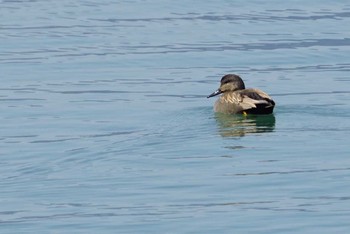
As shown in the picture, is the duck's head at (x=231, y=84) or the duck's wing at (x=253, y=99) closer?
the duck's wing at (x=253, y=99)

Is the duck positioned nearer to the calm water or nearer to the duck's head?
the duck's head

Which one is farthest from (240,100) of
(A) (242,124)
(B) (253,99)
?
(A) (242,124)

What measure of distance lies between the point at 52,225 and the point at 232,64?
11.7m

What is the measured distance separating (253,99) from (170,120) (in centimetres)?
121

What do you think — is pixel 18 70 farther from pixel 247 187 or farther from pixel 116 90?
pixel 247 187

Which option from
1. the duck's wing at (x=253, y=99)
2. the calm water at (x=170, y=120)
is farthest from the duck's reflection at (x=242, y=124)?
the duck's wing at (x=253, y=99)

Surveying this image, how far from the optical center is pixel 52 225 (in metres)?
14.1

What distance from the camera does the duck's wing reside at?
1922 centimetres

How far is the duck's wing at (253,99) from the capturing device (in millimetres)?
19219

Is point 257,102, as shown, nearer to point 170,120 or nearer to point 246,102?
point 246,102

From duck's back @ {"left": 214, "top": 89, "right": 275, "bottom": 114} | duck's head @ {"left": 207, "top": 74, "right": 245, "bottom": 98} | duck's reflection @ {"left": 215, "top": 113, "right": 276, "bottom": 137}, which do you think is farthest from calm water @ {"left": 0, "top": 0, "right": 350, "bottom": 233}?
duck's head @ {"left": 207, "top": 74, "right": 245, "bottom": 98}

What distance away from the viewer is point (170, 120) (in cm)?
1983

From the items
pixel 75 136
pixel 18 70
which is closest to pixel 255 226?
pixel 75 136

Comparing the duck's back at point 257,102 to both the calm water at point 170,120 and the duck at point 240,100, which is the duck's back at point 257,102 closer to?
the duck at point 240,100
